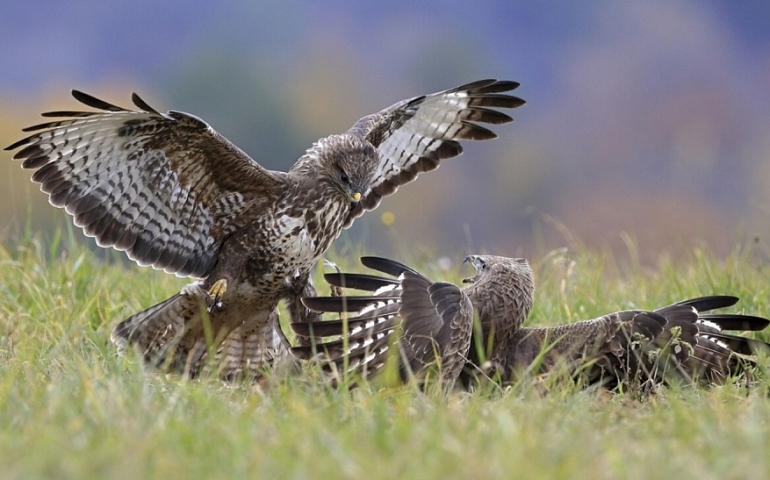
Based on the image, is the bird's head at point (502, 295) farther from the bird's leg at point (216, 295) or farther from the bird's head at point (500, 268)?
the bird's leg at point (216, 295)

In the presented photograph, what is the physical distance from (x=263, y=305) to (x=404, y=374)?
1218mm

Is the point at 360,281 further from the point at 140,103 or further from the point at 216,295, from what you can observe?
the point at 140,103

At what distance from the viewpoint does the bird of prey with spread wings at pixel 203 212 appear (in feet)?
16.9

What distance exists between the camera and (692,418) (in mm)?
3455

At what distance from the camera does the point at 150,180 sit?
17.6 feet

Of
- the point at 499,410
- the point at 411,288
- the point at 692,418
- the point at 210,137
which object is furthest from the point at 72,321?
the point at 692,418

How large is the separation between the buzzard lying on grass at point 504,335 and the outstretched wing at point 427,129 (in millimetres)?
1226

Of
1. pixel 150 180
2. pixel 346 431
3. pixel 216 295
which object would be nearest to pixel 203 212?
pixel 150 180

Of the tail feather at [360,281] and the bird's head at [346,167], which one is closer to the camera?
the tail feather at [360,281]


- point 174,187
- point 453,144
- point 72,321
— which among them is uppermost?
point 453,144

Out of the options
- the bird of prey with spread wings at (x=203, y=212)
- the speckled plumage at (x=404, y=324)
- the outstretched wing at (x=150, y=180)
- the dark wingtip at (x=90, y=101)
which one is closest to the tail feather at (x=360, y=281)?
the speckled plumage at (x=404, y=324)

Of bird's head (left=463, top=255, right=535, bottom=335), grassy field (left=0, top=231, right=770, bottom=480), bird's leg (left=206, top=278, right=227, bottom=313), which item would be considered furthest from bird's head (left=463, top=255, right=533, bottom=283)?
bird's leg (left=206, top=278, right=227, bottom=313)

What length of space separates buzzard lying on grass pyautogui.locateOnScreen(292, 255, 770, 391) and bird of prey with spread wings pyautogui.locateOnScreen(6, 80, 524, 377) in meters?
0.52

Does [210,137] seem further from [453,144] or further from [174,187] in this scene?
[453,144]
